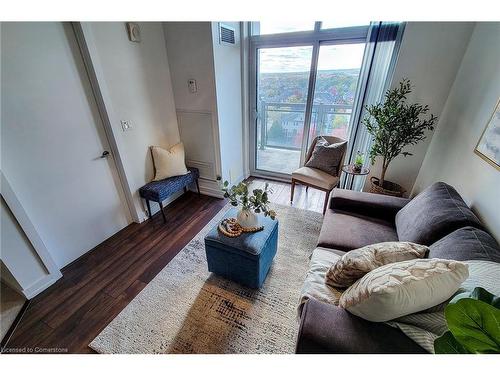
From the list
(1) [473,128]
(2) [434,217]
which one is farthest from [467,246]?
(1) [473,128]

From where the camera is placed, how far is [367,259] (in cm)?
107

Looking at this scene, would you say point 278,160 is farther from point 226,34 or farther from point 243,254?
point 243,254

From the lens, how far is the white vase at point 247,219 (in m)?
1.59

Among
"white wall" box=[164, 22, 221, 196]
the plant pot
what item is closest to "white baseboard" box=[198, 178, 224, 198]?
"white wall" box=[164, 22, 221, 196]

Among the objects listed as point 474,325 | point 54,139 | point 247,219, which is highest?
point 54,139

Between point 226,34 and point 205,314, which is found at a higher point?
point 226,34

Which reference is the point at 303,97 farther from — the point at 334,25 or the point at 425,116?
the point at 425,116

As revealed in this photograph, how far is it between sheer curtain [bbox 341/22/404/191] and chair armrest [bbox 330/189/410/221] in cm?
107

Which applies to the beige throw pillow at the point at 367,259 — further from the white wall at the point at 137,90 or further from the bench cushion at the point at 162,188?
the white wall at the point at 137,90

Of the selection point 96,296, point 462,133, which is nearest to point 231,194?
point 96,296

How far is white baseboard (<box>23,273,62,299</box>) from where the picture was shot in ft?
5.34

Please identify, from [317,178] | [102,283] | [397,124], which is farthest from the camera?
[317,178]

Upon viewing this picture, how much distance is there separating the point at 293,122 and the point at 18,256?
10.6 ft
